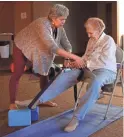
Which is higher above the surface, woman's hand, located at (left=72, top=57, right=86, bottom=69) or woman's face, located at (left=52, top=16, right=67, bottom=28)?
woman's face, located at (left=52, top=16, right=67, bottom=28)

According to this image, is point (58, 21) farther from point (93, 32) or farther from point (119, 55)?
point (119, 55)

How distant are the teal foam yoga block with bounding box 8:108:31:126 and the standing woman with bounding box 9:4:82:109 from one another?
28 cm

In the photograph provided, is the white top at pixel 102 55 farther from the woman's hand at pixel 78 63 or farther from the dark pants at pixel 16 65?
the dark pants at pixel 16 65

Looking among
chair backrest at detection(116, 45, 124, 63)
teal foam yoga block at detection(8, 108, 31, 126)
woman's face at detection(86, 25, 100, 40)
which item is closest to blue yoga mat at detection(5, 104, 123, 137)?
teal foam yoga block at detection(8, 108, 31, 126)

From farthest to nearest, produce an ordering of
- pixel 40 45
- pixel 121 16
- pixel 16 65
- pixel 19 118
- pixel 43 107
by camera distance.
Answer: pixel 121 16 → pixel 43 107 → pixel 16 65 → pixel 40 45 → pixel 19 118

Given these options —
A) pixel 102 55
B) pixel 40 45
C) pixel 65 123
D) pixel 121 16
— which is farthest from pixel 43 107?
pixel 121 16

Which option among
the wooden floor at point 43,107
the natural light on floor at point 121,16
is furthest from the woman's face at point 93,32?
the natural light on floor at point 121,16

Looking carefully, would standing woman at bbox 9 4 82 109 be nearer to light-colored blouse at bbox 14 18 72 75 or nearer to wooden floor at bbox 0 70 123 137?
light-colored blouse at bbox 14 18 72 75

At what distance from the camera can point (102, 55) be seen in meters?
2.81

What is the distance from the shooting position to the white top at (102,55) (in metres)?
2.80

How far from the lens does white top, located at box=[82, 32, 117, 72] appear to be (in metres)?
2.80

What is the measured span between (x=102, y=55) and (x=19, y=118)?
3.30ft

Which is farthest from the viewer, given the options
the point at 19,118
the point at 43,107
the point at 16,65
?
the point at 43,107

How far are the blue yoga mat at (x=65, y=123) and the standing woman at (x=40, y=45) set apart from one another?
466 millimetres
